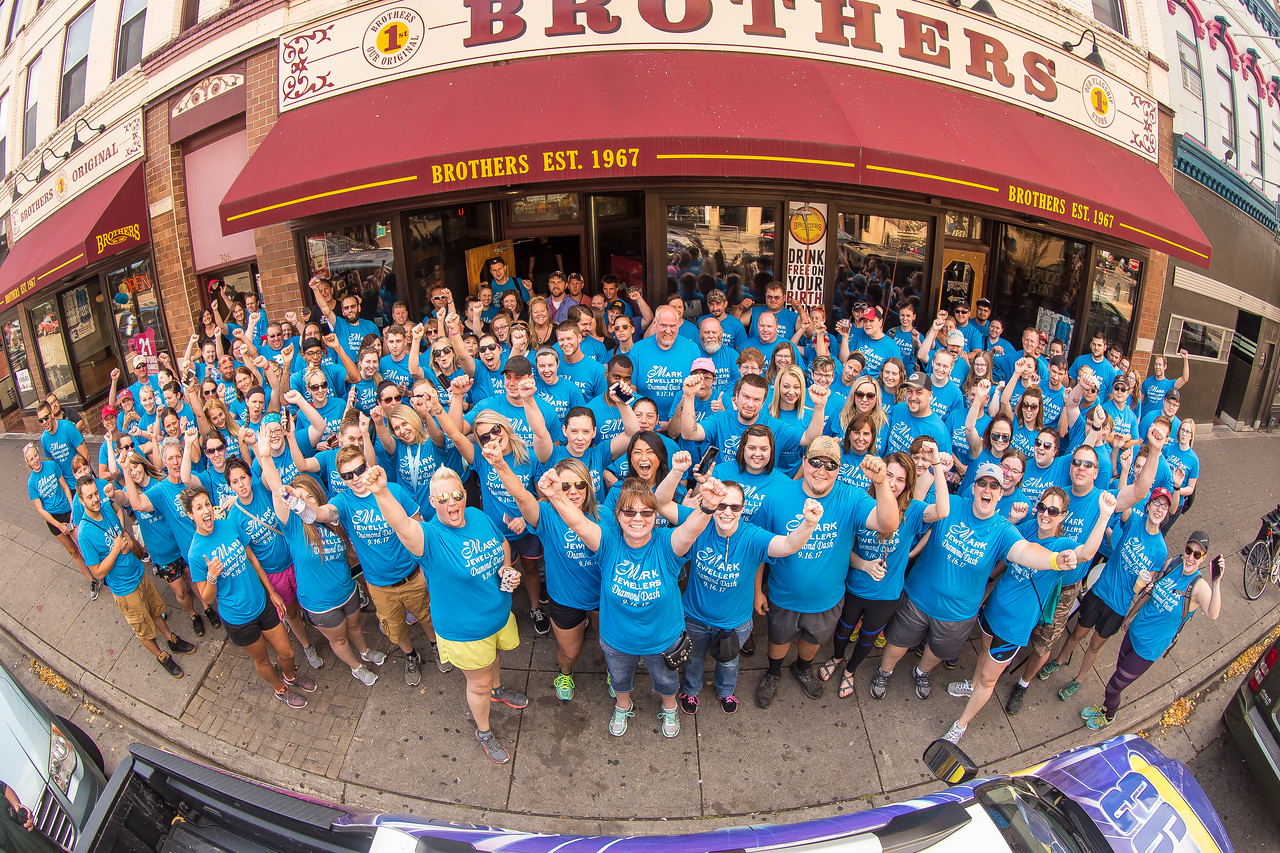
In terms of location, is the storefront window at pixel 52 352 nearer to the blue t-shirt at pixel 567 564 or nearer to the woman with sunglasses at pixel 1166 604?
the blue t-shirt at pixel 567 564

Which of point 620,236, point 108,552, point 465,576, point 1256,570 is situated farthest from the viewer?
point 620,236

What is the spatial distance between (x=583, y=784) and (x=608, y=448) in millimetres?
2296

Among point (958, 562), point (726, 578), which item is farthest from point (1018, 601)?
point (726, 578)

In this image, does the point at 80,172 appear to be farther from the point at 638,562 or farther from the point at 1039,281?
the point at 1039,281

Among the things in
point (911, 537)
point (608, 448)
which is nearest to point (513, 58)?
point (608, 448)

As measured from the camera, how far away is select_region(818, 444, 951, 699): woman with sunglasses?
3.85 metres

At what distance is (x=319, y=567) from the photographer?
4090mm

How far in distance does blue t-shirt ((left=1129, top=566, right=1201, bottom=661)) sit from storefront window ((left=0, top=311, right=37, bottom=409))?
1873 cm

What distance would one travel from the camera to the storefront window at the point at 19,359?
1302cm

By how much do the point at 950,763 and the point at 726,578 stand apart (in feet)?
4.72

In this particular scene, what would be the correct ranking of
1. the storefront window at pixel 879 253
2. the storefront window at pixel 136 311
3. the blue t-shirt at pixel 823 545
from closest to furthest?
the blue t-shirt at pixel 823 545 < the storefront window at pixel 879 253 < the storefront window at pixel 136 311

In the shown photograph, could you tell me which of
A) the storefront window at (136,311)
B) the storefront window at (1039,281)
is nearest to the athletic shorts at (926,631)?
the storefront window at (1039,281)

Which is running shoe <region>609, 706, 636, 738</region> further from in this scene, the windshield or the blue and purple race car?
the windshield

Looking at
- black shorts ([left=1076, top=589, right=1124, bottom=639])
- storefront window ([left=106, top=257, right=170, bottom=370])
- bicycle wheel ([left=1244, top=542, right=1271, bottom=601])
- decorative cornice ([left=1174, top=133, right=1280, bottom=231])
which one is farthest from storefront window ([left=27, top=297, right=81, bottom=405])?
decorative cornice ([left=1174, top=133, right=1280, bottom=231])
